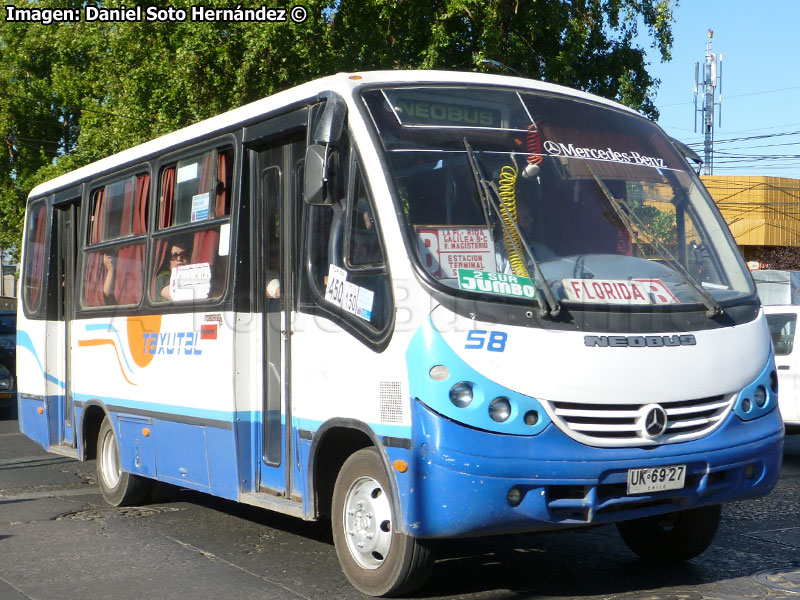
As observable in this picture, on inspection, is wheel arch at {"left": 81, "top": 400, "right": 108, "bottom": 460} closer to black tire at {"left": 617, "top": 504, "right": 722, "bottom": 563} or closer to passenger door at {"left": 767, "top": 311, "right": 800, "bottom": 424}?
black tire at {"left": 617, "top": 504, "right": 722, "bottom": 563}

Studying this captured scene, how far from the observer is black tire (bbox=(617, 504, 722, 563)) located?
6.42 metres

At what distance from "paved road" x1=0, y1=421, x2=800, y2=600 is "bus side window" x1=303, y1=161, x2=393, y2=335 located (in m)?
1.58

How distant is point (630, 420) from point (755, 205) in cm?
3841

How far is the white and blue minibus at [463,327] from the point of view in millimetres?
5266

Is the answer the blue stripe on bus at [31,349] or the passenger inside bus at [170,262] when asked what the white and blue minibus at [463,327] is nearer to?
the passenger inside bus at [170,262]

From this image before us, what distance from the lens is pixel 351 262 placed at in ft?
19.5

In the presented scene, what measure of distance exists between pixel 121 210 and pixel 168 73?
10.8m

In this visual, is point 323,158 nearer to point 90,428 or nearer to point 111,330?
point 111,330

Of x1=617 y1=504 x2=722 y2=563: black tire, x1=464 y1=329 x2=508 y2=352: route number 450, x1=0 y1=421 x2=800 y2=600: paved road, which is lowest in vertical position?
x1=0 y1=421 x2=800 y2=600: paved road

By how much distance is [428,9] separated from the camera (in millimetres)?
18859

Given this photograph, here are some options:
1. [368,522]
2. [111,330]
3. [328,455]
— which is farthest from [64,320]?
[368,522]

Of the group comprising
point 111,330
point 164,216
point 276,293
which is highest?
point 164,216

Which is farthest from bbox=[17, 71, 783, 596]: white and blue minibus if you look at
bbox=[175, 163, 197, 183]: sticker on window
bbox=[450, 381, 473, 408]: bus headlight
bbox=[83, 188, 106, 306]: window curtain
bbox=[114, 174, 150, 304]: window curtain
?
bbox=[83, 188, 106, 306]: window curtain

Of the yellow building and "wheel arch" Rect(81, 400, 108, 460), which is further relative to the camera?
the yellow building
